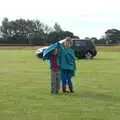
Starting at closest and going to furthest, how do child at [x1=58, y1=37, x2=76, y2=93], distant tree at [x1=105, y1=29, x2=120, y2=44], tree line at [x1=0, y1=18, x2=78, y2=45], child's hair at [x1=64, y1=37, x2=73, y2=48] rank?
1. child's hair at [x1=64, y1=37, x2=73, y2=48]
2. child at [x1=58, y1=37, x2=76, y2=93]
3. tree line at [x1=0, y1=18, x2=78, y2=45]
4. distant tree at [x1=105, y1=29, x2=120, y2=44]

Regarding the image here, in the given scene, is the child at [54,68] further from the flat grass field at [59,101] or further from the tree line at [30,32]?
the tree line at [30,32]

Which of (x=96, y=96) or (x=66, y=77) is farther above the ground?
(x=66, y=77)

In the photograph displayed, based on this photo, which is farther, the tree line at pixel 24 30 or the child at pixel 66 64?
the tree line at pixel 24 30

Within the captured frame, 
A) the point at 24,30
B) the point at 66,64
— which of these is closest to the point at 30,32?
the point at 24,30

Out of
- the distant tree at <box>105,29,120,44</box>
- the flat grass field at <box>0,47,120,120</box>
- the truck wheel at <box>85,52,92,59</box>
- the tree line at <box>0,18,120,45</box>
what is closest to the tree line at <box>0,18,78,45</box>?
the tree line at <box>0,18,120,45</box>

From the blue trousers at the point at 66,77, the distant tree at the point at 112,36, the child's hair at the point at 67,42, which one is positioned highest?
the child's hair at the point at 67,42

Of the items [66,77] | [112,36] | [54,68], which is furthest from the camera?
[112,36]

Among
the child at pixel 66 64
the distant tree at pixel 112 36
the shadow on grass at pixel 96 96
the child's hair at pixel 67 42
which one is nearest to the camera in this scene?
the shadow on grass at pixel 96 96

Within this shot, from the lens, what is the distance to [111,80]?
22.3 metres

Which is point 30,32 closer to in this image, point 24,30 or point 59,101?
point 24,30

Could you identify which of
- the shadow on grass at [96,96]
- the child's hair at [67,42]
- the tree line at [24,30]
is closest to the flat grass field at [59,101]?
the shadow on grass at [96,96]

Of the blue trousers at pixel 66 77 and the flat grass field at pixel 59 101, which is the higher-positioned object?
the blue trousers at pixel 66 77

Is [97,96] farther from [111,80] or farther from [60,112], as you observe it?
[111,80]

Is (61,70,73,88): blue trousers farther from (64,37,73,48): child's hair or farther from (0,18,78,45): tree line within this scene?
(0,18,78,45): tree line
